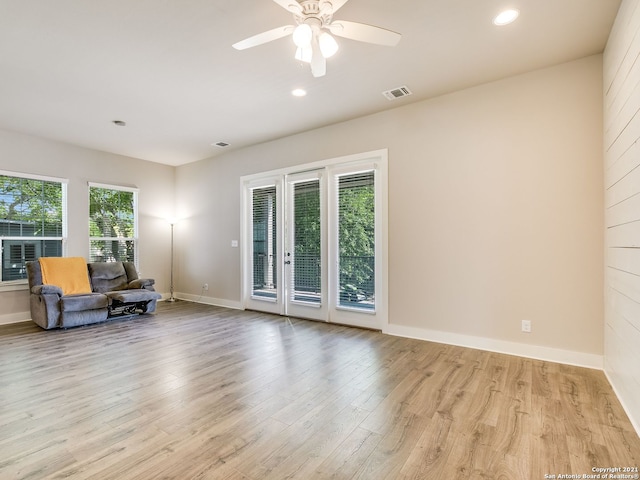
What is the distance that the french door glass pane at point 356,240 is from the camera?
432 centimetres

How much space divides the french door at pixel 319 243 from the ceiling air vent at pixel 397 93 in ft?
2.46

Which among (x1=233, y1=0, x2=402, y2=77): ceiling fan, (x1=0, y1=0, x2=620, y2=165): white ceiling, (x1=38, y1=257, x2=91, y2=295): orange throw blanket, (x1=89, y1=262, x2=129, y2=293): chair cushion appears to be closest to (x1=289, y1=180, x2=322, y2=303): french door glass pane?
(x1=0, y1=0, x2=620, y2=165): white ceiling

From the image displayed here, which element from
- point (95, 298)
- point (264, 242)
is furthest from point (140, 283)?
point (264, 242)

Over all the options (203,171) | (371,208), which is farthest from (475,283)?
(203,171)

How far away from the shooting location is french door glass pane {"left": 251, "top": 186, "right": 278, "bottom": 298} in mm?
5367

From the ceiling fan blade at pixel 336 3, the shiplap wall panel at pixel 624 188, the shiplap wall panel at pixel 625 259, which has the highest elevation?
the ceiling fan blade at pixel 336 3

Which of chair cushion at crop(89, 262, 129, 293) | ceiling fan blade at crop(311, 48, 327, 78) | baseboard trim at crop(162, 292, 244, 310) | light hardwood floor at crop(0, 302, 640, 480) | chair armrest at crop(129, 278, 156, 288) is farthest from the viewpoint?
baseboard trim at crop(162, 292, 244, 310)

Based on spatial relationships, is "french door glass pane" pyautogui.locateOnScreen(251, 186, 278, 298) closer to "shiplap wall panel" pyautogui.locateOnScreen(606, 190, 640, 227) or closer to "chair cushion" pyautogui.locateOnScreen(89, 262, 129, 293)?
"chair cushion" pyautogui.locateOnScreen(89, 262, 129, 293)

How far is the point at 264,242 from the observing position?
5.49m

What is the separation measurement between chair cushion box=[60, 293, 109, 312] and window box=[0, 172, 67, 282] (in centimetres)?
118

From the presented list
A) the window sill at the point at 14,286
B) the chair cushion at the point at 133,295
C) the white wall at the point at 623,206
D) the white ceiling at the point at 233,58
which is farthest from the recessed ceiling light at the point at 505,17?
the window sill at the point at 14,286

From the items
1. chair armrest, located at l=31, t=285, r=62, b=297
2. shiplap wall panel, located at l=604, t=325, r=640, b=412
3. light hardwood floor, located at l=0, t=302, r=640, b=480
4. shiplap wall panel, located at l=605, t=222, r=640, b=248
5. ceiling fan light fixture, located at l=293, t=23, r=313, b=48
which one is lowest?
light hardwood floor, located at l=0, t=302, r=640, b=480

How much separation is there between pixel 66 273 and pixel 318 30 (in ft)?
17.0

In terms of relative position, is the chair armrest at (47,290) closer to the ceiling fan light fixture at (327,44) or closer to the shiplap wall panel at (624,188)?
the ceiling fan light fixture at (327,44)
